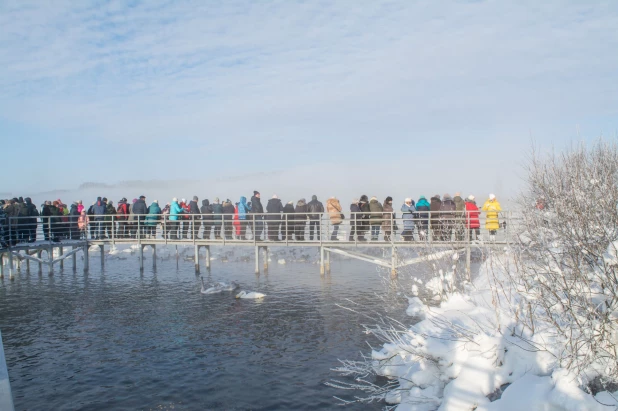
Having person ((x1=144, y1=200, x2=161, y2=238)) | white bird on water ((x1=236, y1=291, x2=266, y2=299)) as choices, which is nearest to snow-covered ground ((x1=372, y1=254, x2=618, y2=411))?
white bird on water ((x1=236, y1=291, x2=266, y2=299))

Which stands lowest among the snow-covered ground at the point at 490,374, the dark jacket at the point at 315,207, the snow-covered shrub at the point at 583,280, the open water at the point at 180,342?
the open water at the point at 180,342

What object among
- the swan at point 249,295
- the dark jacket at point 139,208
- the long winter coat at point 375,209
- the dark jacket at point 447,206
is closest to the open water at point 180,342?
the swan at point 249,295

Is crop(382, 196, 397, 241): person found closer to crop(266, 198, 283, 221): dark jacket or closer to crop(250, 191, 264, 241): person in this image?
crop(266, 198, 283, 221): dark jacket

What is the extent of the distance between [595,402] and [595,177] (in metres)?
3.24

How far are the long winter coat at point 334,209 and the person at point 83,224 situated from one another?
12.7 m

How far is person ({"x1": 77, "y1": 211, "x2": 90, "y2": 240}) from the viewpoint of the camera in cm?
2698

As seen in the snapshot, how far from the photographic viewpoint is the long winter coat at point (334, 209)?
74.9 ft

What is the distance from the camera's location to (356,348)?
12625 mm

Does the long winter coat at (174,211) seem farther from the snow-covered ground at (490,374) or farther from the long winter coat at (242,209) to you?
the snow-covered ground at (490,374)

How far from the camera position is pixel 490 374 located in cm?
810

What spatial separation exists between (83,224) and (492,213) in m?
20.2

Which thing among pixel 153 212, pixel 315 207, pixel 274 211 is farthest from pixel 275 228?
pixel 153 212

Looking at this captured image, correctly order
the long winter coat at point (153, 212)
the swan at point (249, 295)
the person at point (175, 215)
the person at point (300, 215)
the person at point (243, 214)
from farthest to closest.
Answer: the long winter coat at point (153, 212), the person at point (175, 215), the person at point (243, 214), the person at point (300, 215), the swan at point (249, 295)

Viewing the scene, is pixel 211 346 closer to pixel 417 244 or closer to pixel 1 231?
pixel 417 244
